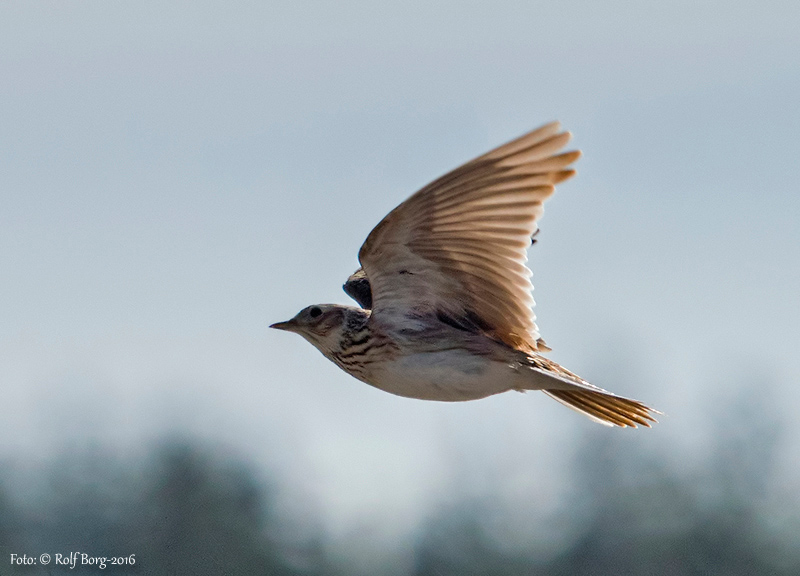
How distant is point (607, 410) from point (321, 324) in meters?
2.04

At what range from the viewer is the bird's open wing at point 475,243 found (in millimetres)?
7949

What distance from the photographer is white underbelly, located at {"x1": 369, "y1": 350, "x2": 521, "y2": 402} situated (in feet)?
28.4

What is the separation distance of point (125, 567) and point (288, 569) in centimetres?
1359

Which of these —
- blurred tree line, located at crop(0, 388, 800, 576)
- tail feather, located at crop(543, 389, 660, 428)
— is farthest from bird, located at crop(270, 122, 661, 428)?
blurred tree line, located at crop(0, 388, 800, 576)

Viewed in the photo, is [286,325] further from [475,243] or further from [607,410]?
[607,410]

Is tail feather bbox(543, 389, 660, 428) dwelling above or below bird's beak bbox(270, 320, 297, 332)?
below

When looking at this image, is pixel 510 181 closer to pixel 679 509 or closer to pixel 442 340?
pixel 442 340

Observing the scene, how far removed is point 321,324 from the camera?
9.26m

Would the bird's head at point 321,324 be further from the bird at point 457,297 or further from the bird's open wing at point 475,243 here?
Answer: the bird's open wing at point 475,243

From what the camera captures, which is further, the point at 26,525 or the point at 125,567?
the point at 26,525

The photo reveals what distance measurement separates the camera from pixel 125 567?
177 feet

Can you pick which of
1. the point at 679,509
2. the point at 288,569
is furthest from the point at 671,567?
the point at 288,569

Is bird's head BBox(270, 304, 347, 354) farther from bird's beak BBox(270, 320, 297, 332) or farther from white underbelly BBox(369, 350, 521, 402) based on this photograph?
white underbelly BBox(369, 350, 521, 402)

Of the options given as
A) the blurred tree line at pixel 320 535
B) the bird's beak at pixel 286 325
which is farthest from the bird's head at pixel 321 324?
the blurred tree line at pixel 320 535
